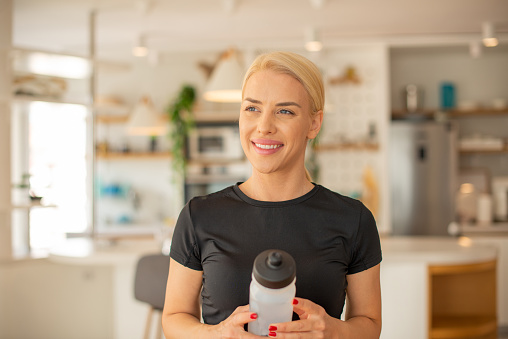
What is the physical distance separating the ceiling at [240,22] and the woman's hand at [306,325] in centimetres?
385

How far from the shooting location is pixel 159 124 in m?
5.21

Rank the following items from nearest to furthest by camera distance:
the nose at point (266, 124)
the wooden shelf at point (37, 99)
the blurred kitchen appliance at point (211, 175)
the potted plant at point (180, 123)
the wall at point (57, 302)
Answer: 1. the nose at point (266, 124)
2. the wooden shelf at point (37, 99)
3. the wall at point (57, 302)
4. the potted plant at point (180, 123)
5. the blurred kitchen appliance at point (211, 175)

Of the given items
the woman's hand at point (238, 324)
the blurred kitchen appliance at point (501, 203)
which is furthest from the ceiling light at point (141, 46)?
the woman's hand at point (238, 324)

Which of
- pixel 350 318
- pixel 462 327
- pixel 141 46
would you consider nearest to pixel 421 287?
pixel 462 327

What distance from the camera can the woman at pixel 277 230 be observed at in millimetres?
1207

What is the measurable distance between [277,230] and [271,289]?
0.77 feet

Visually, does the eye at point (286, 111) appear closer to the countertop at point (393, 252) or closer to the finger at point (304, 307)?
the finger at point (304, 307)

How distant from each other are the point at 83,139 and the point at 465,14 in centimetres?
461

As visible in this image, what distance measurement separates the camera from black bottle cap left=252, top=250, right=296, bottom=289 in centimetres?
98

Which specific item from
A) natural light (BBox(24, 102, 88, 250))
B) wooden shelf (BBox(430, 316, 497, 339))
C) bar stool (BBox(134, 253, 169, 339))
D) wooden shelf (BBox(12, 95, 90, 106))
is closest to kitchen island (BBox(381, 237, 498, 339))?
wooden shelf (BBox(430, 316, 497, 339))

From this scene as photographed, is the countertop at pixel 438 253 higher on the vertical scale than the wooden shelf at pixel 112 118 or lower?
lower

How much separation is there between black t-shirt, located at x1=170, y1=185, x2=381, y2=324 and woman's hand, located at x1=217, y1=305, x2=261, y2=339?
0.42ft

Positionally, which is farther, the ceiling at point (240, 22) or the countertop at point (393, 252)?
the ceiling at point (240, 22)

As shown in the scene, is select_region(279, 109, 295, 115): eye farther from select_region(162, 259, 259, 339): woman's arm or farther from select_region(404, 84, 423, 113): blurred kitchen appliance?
select_region(404, 84, 423, 113): blurred kitchen appliance
